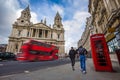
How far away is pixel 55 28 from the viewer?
2381 inches

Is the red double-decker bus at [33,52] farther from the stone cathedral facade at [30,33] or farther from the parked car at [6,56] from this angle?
the stone cathedral facade at [30,33]

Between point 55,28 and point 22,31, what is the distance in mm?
21296

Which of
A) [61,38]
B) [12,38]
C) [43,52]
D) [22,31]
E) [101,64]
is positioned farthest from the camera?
[61,38]

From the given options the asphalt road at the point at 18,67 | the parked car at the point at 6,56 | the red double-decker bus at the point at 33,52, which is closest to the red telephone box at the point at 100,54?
the asphalt road at the point at 18,67

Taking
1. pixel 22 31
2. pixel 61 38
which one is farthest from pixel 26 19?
pixel 61 38

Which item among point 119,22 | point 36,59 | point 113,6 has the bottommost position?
point 36,59

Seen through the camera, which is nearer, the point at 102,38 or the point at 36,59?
the point at 102,38

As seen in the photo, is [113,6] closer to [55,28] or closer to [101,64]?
[101,64]

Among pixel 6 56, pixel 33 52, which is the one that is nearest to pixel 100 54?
pixel 33 52

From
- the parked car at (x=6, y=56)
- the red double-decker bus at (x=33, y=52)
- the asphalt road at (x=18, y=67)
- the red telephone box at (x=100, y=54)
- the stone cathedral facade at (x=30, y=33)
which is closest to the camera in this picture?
the red telephone box at (x=100, y=54)

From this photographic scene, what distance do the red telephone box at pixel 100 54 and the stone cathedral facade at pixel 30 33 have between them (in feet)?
156

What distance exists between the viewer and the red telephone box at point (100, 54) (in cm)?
602

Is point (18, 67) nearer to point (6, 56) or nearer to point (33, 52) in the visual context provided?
point (33, 52)

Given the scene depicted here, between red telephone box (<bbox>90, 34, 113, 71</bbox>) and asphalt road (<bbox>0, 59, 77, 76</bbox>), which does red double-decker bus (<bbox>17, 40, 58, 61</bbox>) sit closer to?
asphalt road (<bbox>0, 59, 77, 76</bbox>)
